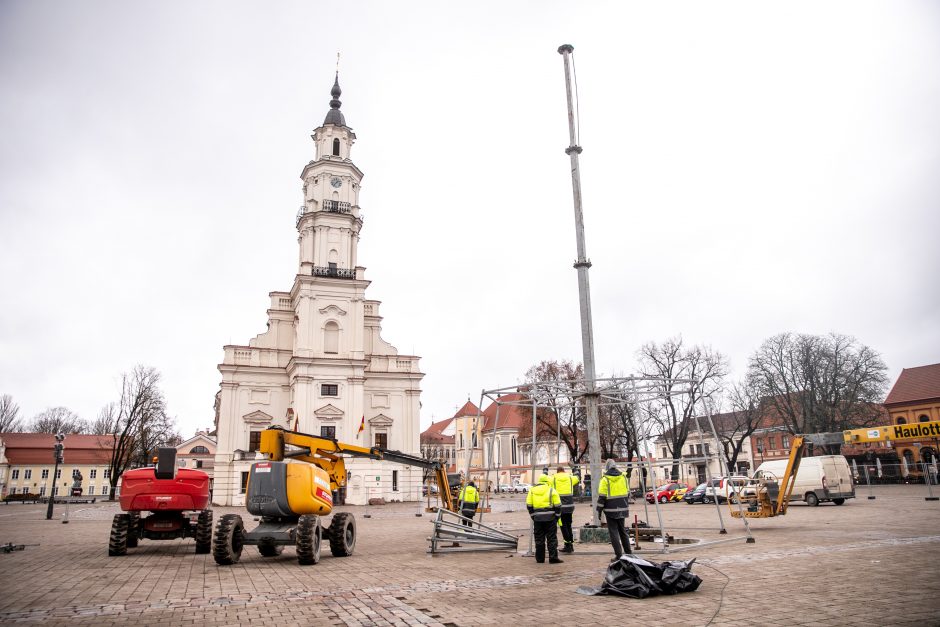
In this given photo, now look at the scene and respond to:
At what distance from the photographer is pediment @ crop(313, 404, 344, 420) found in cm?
4691

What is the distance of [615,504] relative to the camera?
1138 cm

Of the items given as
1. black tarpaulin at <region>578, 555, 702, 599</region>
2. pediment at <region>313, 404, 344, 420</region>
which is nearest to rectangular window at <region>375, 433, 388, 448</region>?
pediment at <region>313, 404, 344, 420</region>

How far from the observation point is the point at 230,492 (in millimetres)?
45469

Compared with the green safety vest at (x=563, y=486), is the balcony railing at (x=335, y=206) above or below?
above

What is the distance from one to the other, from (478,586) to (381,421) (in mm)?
42435

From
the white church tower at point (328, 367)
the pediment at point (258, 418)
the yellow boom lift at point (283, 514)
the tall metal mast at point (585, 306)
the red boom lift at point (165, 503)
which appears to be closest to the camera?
the yellow boom lift at point (283, 514)

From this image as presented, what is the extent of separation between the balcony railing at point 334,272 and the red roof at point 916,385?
63.3 meters

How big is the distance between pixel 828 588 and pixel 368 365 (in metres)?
44.8

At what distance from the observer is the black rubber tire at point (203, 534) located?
49.0ft

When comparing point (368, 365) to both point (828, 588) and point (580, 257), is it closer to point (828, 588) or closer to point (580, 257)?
point (580, 257)

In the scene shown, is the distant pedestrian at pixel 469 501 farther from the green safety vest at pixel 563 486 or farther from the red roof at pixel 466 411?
the red roof at pixel 466 411

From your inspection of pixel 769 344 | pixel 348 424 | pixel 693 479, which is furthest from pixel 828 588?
pixel 693 479

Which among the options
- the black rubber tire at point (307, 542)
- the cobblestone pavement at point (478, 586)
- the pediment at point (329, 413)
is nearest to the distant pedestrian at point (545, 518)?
the cobblestone pavement at point (478, 586)

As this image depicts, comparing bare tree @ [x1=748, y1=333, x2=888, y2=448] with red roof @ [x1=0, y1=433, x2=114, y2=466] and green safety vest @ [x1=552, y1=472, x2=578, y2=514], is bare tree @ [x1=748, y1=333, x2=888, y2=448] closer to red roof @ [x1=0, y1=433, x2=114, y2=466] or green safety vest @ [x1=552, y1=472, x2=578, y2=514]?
green safety vest @ [x1=552, y1=472, x2=578, y2=514]
